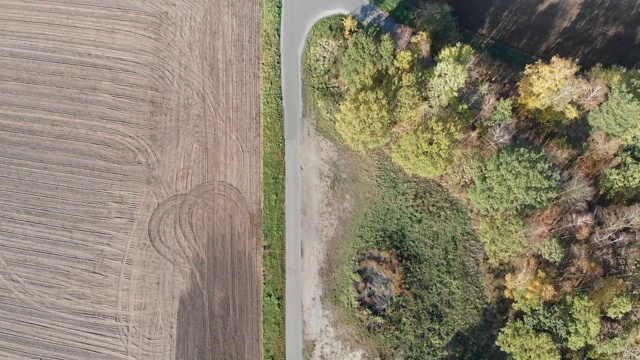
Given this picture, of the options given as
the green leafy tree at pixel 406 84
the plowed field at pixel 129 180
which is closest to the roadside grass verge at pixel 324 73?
the plowed field at pixel 129 180

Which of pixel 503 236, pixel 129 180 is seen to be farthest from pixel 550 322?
pixel 129 180

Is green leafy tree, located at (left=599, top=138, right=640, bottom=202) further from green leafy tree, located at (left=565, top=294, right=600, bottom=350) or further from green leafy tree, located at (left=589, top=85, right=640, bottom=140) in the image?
green leafy tree, located at (left=565, top=294, right=600, bottom=350)

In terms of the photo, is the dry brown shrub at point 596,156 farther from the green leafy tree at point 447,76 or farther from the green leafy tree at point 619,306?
the green leafy tree at point 447,76

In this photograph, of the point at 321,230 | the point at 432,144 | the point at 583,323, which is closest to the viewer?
the point at 583,323

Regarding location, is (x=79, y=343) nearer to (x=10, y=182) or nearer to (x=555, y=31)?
(x=10, y=182)

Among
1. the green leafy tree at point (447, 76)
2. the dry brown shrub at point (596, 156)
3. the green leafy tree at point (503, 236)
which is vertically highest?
the green leafy tree at point (447, 76)

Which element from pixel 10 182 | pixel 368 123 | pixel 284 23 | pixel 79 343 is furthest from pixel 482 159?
pixel 10 182

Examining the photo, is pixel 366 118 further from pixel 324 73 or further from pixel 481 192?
pixel 481 192
